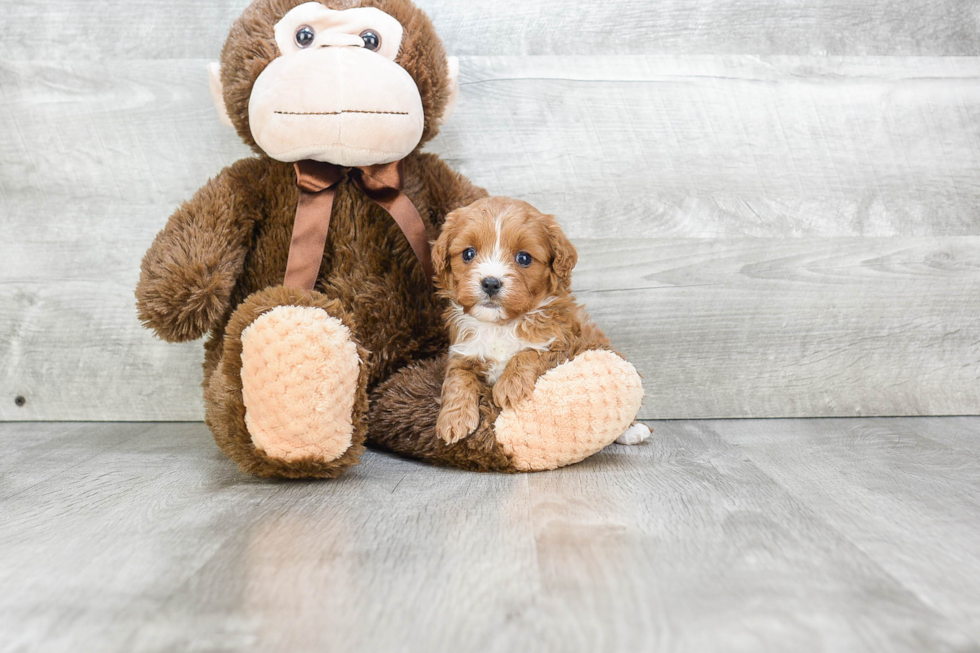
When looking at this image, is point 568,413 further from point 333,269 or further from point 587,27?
point 587,27

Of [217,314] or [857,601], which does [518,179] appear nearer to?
[217,314]

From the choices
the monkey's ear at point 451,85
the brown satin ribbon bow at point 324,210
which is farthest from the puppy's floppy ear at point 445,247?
the monkey's ear at point 451,85

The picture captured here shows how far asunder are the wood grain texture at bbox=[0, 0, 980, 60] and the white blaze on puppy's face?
36 cm

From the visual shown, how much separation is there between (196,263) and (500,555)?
2.06 ft

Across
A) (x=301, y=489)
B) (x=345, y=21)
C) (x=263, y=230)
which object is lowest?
(x=301, y=489)

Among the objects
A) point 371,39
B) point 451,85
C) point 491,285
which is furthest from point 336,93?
point 491,285

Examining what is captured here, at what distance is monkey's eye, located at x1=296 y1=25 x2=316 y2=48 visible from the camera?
113cm

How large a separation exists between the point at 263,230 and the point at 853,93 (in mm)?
1093

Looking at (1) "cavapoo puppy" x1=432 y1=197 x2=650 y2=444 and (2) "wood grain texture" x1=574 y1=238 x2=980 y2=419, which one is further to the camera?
(2) "wood grain texture" x1=574 y1=238 x2=980 y2=419

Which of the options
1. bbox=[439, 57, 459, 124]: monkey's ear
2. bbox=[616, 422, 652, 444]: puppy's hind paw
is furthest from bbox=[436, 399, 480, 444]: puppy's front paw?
bbox=[439, 57, 459, 124]: monkey's ear

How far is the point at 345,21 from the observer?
1.13 meters

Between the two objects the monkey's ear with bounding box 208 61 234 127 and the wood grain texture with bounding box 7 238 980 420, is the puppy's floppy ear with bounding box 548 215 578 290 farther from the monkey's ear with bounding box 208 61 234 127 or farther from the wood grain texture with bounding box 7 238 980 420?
the monkey's ear with bounding box 208 61 234 127

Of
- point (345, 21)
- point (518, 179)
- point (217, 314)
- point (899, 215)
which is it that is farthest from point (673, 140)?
point (217, 314)

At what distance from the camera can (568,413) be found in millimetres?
1044
